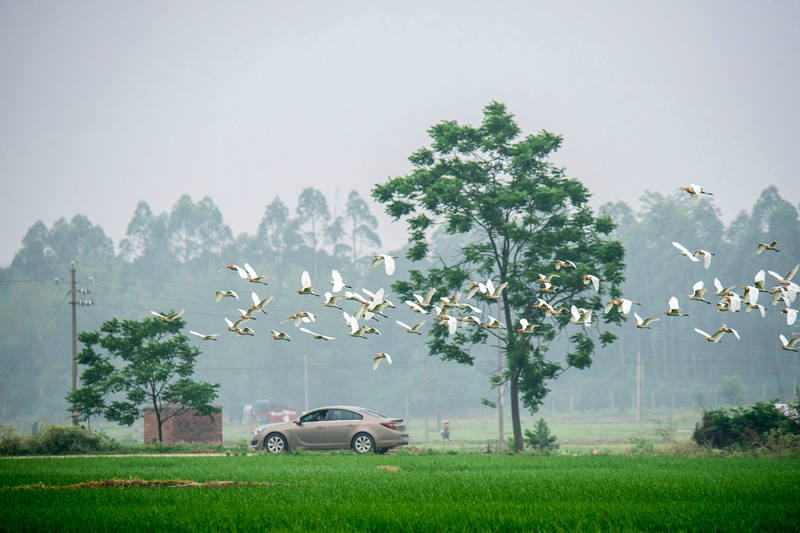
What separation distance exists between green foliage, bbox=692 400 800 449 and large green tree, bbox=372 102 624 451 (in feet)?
14.7

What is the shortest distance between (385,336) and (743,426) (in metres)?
79.8

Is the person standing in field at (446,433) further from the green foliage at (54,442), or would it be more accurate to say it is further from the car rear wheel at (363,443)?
the car rear wheel at (363,443)

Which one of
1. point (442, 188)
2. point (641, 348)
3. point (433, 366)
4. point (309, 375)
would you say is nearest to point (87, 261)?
point (309, 375)

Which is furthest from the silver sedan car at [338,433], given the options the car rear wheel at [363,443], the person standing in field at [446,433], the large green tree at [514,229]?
the person standing in field at [446,433]

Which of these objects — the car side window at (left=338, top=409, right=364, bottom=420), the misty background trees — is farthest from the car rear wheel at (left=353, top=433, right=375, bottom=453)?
the misty background trees

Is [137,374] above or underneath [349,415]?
above

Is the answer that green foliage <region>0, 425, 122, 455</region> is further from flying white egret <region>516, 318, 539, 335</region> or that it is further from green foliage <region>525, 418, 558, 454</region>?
flying white egret <region>516, 318, 539, 335</region>

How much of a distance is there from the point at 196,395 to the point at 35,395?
75.3m

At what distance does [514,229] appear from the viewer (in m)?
28.6

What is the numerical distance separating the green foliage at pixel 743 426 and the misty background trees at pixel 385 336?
63.4 meters

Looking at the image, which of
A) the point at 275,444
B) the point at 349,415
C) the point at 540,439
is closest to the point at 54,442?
the point at 275,444

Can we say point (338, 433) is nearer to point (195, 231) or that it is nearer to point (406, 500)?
point (406, 500)

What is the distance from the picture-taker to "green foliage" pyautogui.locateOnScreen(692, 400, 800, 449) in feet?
77.0

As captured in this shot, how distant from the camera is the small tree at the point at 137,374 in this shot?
97.7ft
